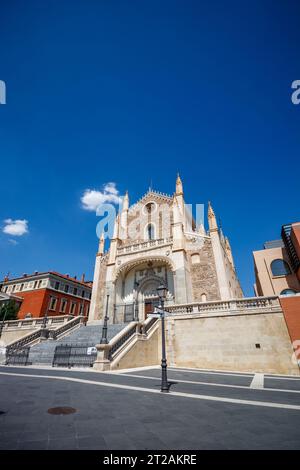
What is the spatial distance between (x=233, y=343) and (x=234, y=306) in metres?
2.10

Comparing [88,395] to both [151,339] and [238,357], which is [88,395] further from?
[238,357]

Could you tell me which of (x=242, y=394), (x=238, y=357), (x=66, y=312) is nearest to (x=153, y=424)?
(x=242, y=394)

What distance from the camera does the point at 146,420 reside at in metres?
3.70

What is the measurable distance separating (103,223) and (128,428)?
26.1 metres

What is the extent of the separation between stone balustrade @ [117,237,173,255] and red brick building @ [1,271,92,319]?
646 inches

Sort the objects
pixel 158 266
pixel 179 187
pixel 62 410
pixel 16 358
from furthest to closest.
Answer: pixel 179 187 < pixel 158 266 < pixel 16 358 < pixel 62 410

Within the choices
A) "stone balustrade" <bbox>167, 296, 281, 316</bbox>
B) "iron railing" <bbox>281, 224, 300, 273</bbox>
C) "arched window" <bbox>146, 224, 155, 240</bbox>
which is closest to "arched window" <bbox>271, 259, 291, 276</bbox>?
"iron railing" <bbox>281, 224, 300, 273</bbox>

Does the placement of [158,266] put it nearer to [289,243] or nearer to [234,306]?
[234,306]

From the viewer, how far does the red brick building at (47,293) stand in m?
34.2

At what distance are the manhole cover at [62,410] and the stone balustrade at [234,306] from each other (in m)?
11.4

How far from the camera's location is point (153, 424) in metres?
3.53

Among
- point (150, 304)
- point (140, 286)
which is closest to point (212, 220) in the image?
point (140, 286)
